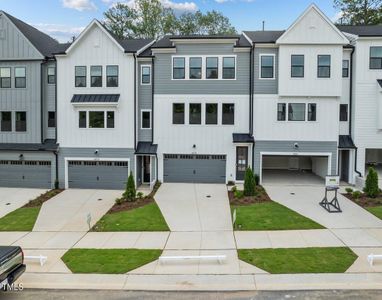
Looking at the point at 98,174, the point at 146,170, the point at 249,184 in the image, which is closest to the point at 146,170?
the point at 146,170

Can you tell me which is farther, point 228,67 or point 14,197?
point 228,67

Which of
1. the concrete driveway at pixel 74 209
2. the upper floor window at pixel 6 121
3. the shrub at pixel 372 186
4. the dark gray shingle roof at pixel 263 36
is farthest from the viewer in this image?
the upper floor window at pixel 6 121

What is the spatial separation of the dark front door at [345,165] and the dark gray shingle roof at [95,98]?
1515 cm

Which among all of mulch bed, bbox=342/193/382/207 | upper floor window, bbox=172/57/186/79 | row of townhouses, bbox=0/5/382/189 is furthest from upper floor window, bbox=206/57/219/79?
mulch bed, bbox=342/193/382/207

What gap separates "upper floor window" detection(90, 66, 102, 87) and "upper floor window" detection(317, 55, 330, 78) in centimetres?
1344

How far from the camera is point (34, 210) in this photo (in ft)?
54.3

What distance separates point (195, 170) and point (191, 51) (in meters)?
7.63

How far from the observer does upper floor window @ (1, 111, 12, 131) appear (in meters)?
21.9

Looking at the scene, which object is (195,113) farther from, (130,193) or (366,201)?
(366,201)

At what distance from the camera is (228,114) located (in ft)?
69.8

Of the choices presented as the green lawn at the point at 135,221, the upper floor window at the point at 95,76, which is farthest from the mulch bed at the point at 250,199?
the upper floor window at the point at 95,76

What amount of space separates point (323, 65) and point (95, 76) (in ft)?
46.1

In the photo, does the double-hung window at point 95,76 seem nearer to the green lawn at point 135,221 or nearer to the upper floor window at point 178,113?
the upper floor window at point 178,113

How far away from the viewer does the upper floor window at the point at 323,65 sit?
20016 mm
